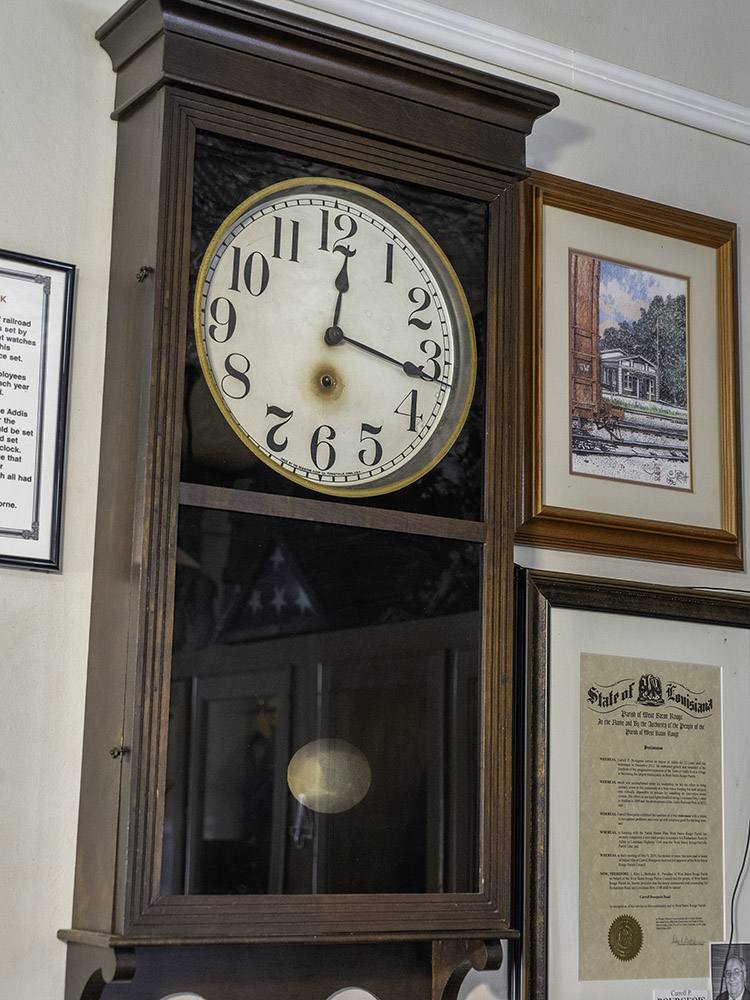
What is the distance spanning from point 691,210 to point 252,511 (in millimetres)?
982

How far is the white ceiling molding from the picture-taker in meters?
1.78

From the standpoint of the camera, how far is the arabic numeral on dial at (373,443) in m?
1.50

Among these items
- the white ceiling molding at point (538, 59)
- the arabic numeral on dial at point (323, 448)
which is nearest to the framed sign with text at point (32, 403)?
the arabic numeral on dial at point (323, 448)

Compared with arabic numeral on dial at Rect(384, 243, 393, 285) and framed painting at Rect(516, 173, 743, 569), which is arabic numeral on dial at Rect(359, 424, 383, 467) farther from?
framed painting at Rect(516, 173, 743, 569)

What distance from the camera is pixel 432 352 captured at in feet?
5.17

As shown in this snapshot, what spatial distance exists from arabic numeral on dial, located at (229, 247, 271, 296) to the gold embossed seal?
94cm

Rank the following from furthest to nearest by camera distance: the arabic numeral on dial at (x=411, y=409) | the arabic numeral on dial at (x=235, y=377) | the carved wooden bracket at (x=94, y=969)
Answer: the arabic numeral on dial at (x=411, y=409) → the arabic numeral on dial at (x=235, y=377) → the carved wooden bracket at (x=94, y=969)

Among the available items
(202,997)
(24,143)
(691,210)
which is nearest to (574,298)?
(691,210)

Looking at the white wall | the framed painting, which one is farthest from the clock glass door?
the framed painting

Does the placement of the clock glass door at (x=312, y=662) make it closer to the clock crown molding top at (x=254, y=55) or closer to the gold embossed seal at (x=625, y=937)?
the clock crown molding top at (x=254, y=55)

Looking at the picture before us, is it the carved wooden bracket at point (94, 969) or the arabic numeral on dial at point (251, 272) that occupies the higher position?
the arabic numeral on dial at point (251, 272)

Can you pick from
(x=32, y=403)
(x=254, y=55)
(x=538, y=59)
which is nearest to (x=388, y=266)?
(x=254, y=55)

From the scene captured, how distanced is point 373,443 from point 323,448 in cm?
7

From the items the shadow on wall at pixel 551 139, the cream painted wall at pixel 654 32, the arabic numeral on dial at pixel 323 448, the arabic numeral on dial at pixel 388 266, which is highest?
the cream painted wall at pixel 654 32
